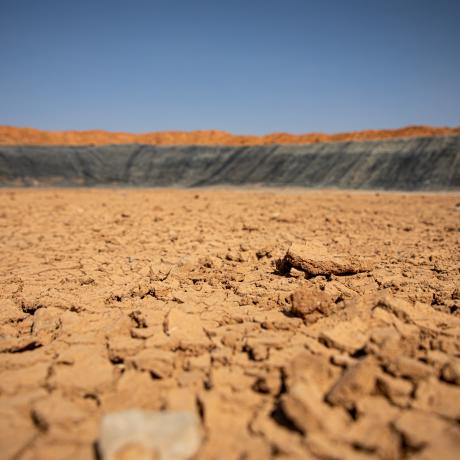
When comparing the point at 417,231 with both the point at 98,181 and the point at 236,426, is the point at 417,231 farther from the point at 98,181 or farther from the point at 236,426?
the point at 98,181

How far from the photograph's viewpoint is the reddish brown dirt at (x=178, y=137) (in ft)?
86.5

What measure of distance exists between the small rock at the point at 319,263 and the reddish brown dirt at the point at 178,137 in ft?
80.9

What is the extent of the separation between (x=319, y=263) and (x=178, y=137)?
97.4 ft

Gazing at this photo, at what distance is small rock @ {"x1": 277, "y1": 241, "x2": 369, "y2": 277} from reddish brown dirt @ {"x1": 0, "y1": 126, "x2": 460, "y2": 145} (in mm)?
24646

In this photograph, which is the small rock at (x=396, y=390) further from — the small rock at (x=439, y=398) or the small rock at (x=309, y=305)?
the small rock at (x=309, y=305)

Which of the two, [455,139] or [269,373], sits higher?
[455,139]

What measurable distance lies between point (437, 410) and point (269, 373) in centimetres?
60

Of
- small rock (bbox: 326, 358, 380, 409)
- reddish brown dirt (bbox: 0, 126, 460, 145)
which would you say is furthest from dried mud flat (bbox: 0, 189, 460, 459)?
reddish brown dirt (bbox: 0, 126, 460, 145)

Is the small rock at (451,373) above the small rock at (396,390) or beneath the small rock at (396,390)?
above

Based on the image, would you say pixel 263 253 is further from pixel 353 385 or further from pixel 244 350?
pixel 353 385

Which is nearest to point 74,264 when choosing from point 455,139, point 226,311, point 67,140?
point 226,311

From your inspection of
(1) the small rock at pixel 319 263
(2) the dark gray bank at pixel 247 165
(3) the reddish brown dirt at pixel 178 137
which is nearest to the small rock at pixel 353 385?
(1) the small rock at pixel 319 263

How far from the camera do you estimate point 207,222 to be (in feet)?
18.8

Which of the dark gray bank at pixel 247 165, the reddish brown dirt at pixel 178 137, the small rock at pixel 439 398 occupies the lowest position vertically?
the small rock at pixel 439 398
